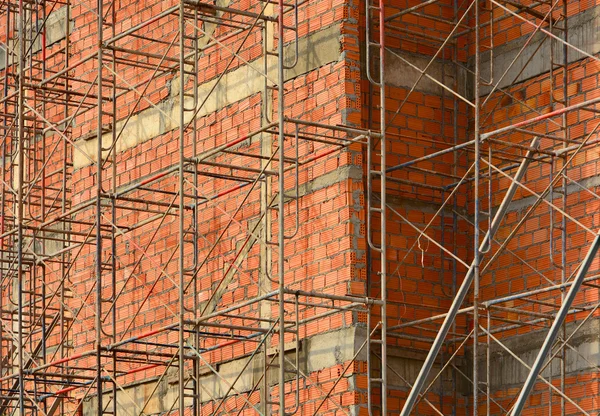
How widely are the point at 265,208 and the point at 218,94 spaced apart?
143 cm

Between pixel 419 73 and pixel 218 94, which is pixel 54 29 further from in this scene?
pixel 419 73

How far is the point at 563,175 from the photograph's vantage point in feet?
39.4

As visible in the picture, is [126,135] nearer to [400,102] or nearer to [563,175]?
[400,102]

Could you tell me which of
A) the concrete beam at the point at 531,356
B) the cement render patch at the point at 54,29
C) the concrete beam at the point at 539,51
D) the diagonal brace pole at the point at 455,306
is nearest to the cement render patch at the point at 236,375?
the diagonal brace pole at the point at 455,306

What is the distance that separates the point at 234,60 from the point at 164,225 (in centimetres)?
169

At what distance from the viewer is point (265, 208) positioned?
1335 centimetres

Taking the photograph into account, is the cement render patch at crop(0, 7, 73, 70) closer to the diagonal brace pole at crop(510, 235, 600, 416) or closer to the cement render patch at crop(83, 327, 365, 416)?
the cement render patch at crop(83, 327, 365, 416)

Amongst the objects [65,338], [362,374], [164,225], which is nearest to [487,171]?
[362,374]

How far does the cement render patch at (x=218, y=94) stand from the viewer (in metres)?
13.1

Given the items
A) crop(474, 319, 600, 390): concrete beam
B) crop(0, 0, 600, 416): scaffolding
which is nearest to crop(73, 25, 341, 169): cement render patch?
crop(0, 0, 600, 416): scaffolding

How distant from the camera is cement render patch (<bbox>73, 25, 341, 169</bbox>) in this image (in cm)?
1312

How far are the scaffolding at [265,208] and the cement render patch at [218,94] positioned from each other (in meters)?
0.04

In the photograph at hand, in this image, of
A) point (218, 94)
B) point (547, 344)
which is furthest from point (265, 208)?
point (547, 344)

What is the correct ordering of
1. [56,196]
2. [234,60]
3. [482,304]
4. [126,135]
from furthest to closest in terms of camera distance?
[56,196]
[126,135]
[234,60]
[482,304]
